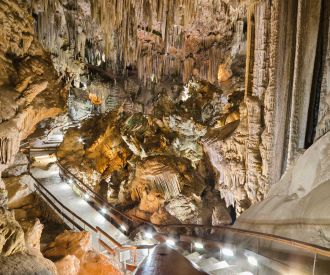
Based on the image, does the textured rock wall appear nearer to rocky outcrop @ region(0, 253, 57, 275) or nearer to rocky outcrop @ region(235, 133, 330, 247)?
rocky outcrop @ region(235, 133, 330, 247)

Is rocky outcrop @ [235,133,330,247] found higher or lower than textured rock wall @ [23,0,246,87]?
lower

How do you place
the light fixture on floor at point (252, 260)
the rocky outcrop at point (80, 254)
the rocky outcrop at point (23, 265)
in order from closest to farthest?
the rocky outcrop at point (23, 265), the light fixture on floor at point (252, 260), the rocky outcrop at point (80, 254)

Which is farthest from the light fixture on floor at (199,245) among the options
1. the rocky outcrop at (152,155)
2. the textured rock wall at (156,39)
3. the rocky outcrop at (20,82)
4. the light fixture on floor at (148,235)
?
the textured rock wall at (156,39)

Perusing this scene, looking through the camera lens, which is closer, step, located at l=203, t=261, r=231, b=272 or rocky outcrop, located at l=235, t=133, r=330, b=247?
rocky outcrop, located at l=235, t=133, r=330, b=247

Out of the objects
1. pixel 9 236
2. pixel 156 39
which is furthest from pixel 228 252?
pixel 156 39

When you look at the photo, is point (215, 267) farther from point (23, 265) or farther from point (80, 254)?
point (23, 265)

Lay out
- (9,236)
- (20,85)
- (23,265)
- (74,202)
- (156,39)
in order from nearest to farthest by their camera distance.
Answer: (23,265) → (9,236) → (20,85) → (74,202) → (156,39)

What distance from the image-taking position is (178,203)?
11.9 meters

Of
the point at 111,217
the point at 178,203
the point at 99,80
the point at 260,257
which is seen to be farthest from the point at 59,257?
the point at 99,80

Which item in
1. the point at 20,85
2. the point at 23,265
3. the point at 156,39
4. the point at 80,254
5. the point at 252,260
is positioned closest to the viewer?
the point at 23,265

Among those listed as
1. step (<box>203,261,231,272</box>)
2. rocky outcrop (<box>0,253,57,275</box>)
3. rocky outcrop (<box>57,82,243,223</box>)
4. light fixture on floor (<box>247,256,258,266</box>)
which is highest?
rocky outcrop (<box>0,253,57,275</box>)

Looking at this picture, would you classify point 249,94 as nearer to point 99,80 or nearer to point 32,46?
point 32,46

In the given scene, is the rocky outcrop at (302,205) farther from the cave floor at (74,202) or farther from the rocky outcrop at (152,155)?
the rocky outcrop at (152,155)

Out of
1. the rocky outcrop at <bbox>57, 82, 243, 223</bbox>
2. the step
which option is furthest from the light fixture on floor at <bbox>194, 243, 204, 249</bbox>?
the rocky outcrop at <bbox>57, 82, 243, 223</bbox>
